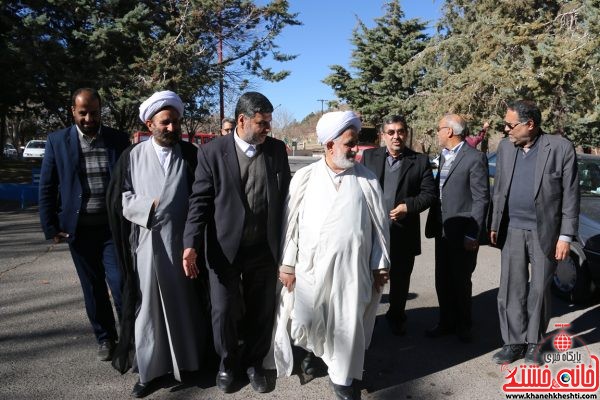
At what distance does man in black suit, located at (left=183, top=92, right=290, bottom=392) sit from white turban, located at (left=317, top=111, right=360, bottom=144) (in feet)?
1.28

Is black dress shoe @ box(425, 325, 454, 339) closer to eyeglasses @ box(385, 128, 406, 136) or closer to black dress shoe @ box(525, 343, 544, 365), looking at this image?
black dress shoe @ box(525, 343, 544, 365)

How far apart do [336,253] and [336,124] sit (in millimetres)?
874

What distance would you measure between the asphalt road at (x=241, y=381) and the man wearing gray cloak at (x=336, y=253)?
1.39 ft

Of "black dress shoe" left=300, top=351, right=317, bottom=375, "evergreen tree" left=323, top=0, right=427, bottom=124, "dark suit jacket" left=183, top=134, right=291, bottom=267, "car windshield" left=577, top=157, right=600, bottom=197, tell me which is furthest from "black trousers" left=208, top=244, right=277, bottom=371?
"evergreen tree" left=323, top=0, right=427, bottom=124

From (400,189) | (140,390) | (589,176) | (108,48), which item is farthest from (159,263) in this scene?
(108,48)

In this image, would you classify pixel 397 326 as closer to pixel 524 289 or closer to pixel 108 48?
pixel 524 289

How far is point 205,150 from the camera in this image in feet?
11.1

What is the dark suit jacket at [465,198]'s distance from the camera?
14.1ft

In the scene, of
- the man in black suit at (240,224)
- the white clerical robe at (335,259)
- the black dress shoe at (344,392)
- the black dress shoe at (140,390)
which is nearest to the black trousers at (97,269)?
the black dress shoe at (140,390)

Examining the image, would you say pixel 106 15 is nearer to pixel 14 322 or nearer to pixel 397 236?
pixel 14 322

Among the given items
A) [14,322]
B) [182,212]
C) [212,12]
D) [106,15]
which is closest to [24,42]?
[106,15]

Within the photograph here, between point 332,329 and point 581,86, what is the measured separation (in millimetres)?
9849

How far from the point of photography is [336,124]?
326cm

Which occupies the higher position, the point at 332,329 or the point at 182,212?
the point at 182,212
